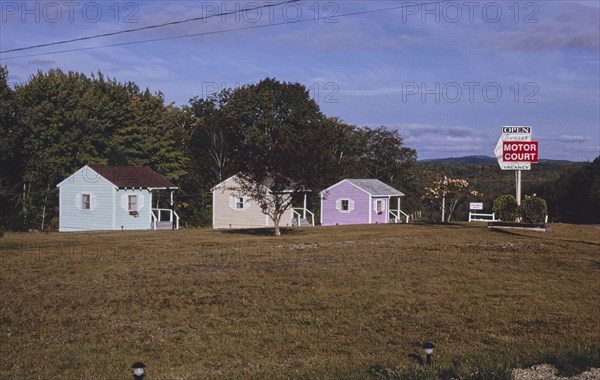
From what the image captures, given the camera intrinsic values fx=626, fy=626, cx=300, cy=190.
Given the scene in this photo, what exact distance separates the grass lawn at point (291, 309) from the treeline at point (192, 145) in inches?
400

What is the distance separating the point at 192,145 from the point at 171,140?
16.9 ft

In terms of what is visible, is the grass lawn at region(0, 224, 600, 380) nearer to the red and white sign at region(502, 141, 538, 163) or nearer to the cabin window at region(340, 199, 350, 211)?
the red and white sign at region(502, 141, 538, 163)

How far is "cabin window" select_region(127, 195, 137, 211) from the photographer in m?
40.0

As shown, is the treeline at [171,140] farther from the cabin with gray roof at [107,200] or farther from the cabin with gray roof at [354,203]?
the cabin with gray roof at [107,200]

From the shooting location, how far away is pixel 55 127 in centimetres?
4834

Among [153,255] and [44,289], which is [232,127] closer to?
[153,255]

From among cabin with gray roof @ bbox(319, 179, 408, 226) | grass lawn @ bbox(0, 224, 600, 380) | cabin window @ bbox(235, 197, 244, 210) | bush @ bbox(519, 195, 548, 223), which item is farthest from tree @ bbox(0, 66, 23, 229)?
bush @ bbox(519, 195, 548, 223)

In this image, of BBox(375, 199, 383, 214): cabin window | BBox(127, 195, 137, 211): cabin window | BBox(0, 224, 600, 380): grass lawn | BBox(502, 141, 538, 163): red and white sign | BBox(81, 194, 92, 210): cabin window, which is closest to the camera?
BBox(0, 224, 600, 380): grass lawn

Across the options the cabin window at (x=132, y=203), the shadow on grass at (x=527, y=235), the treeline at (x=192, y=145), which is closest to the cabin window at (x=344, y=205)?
the treeline at (x=192, y=145)

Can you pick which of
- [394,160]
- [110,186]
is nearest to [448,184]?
[394,160]

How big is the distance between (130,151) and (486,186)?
5792 cm

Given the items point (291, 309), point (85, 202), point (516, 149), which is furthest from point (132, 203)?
point (291, 309)

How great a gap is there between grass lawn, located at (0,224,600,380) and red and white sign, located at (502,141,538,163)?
27.3 feet

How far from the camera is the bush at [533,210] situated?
29.3 metres
